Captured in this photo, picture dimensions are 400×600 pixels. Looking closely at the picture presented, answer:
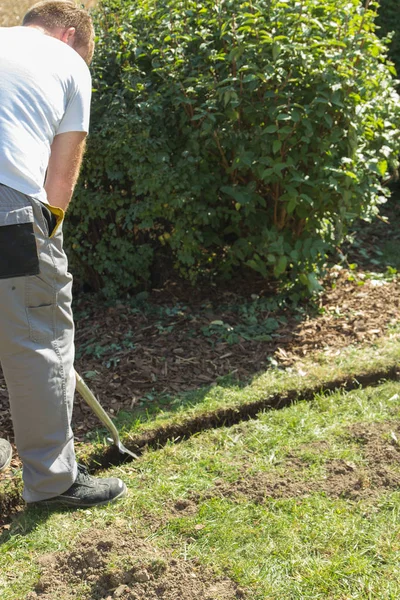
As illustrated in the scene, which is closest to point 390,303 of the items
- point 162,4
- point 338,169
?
point 338,169

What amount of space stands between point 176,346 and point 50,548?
6.49 ft

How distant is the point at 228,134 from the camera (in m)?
4.79

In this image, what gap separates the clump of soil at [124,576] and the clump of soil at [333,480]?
53 centimetres

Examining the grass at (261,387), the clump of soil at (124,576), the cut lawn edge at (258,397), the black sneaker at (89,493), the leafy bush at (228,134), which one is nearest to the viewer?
the clump of soil at (124,576)

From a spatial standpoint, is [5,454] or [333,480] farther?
[5,454]

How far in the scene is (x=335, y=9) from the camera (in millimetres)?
4836

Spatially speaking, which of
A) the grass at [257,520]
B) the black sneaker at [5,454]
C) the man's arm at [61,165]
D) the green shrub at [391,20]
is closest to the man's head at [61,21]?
the man's arm at [61,165]

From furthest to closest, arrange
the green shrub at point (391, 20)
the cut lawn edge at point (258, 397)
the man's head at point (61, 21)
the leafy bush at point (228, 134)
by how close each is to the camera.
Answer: the green shrub at point (391, 20) → the leafy bush at point (228, 134) → the cut lawn edge at point (258, 397) → the man's head at point (61, 21)

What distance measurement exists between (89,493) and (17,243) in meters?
1.22

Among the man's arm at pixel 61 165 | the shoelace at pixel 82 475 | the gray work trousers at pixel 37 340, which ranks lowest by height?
the shoelace at pixel 82 475

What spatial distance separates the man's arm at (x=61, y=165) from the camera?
3025 millimetres

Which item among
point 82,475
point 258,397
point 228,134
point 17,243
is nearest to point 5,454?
point 82,475

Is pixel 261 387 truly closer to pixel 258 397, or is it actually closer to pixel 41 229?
pixel 258 397

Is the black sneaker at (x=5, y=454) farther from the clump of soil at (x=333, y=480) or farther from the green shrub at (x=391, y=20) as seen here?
the green shrub at (x=391, y=20)
